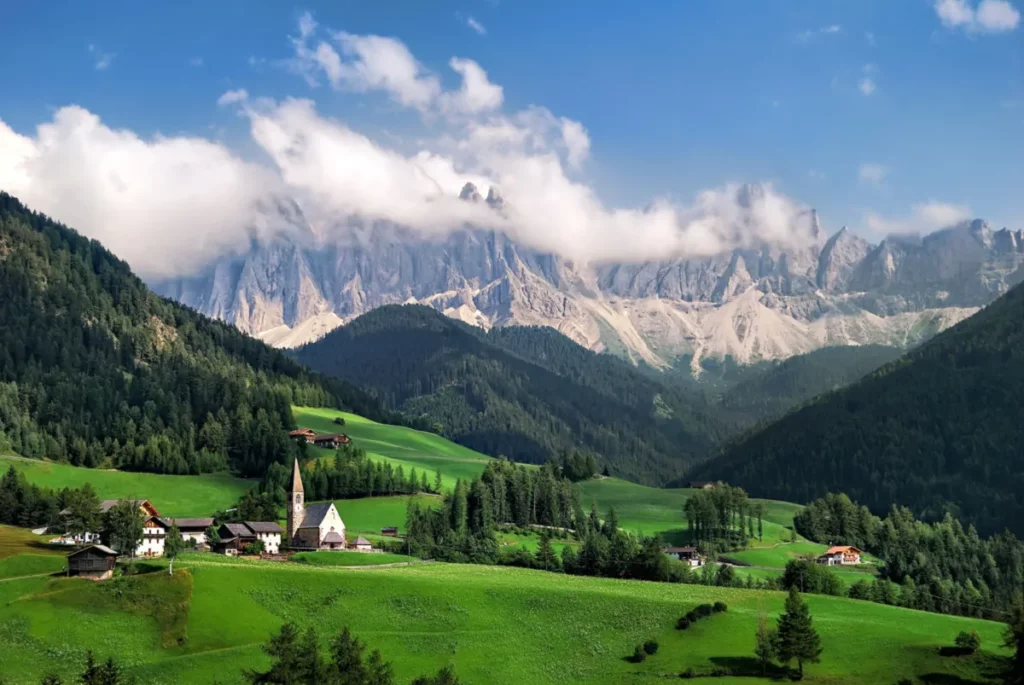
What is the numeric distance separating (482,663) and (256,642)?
2327 centimetres

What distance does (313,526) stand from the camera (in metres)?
171

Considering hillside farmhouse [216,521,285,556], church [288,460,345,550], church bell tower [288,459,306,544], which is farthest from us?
church bell tower [288,459,306,544]

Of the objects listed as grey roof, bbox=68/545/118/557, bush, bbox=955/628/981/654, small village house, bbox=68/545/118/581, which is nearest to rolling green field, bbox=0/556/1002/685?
bush, bbox=955/628/981/654

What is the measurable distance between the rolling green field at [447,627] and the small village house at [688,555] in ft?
195

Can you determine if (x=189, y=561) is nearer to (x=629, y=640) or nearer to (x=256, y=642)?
(x=256, y=642)

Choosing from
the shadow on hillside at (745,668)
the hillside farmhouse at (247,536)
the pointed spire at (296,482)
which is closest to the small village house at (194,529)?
the hillside farmhouse at (247,536)

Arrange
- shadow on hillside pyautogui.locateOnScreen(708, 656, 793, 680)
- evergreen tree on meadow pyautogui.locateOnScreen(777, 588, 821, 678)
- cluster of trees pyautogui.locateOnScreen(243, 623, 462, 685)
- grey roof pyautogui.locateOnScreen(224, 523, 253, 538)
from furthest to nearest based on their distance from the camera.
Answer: grey roof pyautogui.locateOnScreen(224, 523, 253, 538)
evergreen tree on meadow pyautogui.locateOnScreen(777, 588, 821, 678)
shadow on hillside pyautogui.locateOnScreen(708, 656, 793, 680)
cluster of trees pyautogui.locateOnScreen(243, 623, 462, 685)

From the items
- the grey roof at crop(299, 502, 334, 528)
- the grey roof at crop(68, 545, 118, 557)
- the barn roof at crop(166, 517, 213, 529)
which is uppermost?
the grey roof at crop(299, 502, 334, 528)

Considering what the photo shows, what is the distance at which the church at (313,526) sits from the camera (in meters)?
170

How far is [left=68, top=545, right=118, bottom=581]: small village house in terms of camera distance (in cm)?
12106

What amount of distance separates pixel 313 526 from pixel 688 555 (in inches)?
2758

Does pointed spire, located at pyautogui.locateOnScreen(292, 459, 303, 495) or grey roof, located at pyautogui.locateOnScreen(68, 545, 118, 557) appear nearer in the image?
grey roof, located at pyautogui.locateOnScreen(68, 545, 118, 557)

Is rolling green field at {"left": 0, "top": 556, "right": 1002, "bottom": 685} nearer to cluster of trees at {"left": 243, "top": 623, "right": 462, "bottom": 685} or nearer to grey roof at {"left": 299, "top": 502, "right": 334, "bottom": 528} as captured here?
cluster of trees at {"left": 243, "top": 623, "right": 462, "bottom": 685}

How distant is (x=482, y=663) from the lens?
105 metres
